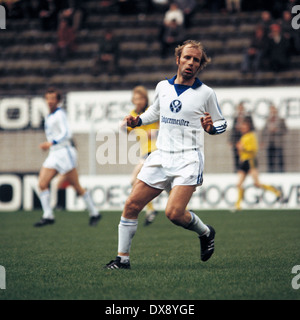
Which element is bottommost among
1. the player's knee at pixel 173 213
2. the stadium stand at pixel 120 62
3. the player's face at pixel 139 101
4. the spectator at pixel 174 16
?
the player's knee at pixel 173 213

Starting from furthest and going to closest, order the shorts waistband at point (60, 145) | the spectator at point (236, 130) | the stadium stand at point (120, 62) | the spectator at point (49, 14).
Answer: the spectator at point (49, 14) → the stadium stand at point (120, 62) → the spectator at point (236, 130) → the shorts waistband at point (60, 145)

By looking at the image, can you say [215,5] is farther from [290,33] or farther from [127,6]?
[290,33]

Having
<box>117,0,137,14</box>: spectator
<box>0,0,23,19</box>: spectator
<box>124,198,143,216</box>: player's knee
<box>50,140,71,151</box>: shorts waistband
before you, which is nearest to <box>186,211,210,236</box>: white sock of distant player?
<box>124,198,143,216</box>: player's knee

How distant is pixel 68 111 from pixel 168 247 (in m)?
8.77

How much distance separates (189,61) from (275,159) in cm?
1053

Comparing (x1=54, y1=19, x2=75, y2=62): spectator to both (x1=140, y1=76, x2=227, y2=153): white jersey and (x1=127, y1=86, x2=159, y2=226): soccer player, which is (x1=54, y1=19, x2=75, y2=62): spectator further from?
(x1=140, y1=76, x2=227, y2=153): white jersey

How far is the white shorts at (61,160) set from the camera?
11.6 m

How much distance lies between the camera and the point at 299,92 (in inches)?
631

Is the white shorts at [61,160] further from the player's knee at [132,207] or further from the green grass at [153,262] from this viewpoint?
the player's knee at [132,207]

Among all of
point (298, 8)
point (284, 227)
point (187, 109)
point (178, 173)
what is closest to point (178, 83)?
point (187, 109)

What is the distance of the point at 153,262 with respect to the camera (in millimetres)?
7172

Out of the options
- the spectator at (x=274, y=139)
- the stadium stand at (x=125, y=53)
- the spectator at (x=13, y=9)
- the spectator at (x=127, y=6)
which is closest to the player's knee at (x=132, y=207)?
the spectator at (x=274, y=139)

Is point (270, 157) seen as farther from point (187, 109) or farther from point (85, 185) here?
point (187, 109)

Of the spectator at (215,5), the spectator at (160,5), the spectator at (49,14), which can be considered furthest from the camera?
the spectator at (160,5)
